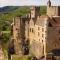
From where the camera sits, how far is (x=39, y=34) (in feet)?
80.9

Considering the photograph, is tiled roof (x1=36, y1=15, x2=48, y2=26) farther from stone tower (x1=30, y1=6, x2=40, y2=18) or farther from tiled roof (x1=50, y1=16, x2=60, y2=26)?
stone tower (x1=30, y1=6, x2=40, y2=18)

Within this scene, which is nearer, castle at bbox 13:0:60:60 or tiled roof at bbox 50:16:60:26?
castle at bbox 13:0:60:60

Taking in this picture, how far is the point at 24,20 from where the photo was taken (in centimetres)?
2734

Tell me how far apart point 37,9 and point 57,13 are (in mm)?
1974

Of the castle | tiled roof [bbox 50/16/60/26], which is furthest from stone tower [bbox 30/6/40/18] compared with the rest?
tiled roof [bbox 50/16/60/26]

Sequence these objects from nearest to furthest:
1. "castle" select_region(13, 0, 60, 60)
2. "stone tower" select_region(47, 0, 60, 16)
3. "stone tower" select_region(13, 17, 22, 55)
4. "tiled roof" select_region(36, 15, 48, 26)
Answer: "castle" select_region(13, 0, 60, 60) < "tiled roof" select_region(36, 15, 48, 26) < "stone tower" select_region(47, 0, 60, 16) < "stone tower" select_region(13, 17, 22, 55)

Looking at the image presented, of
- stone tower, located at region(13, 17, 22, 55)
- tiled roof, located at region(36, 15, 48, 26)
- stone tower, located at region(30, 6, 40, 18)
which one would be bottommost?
stone tower, located at region(13, 17, 22, 55)

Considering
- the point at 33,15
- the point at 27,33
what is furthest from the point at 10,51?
the point at 33,15

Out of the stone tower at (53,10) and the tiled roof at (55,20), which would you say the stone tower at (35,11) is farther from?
the tiled roof at (55,20)

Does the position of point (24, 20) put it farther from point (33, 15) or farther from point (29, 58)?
point (29, 58)

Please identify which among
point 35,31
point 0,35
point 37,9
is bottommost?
point 0,35

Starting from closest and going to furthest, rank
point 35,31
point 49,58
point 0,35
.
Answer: point 49,58, point 35,31, point 0,35

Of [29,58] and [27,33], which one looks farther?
[27,33]

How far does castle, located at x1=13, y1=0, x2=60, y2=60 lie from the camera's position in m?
23.4
